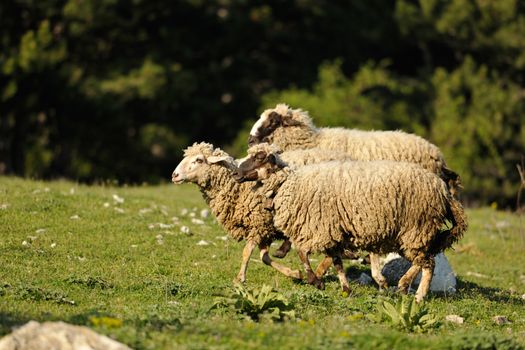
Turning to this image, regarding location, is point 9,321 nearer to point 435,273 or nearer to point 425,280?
point 425,280

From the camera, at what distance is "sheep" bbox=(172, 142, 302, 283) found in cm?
1365

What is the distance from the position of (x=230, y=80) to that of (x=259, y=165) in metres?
28.1

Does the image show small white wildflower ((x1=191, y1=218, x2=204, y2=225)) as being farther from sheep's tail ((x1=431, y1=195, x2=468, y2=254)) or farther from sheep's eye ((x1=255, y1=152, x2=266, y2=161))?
sheep's tail ((x1=431, y1=195, x2=468, y2=254))

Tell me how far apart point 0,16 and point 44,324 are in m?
28.2

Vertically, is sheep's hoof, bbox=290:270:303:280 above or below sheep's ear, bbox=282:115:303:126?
below

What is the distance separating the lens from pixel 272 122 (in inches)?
693

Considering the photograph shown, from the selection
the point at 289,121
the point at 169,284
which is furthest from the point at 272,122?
the point at 169,284

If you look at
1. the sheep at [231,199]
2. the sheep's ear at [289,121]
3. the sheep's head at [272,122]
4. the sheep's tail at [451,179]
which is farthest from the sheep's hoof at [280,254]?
the sheep's ear at [289,121]

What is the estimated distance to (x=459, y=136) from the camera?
3844 centimetres

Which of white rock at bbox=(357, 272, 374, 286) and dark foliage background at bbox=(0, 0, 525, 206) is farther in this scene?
dark foliage background at bbox=(0, 0, 525, 206)

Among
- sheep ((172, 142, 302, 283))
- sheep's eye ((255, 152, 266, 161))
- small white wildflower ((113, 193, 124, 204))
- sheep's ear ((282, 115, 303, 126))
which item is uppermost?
sheep's ear ((282, 115, 303, 126))

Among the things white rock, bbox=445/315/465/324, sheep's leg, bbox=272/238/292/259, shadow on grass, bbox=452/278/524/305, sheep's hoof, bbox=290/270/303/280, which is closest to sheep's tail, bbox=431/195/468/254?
shadow on grass, bbox=452/278/524/305

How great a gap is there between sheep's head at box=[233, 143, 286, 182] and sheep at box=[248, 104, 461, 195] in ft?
8.61

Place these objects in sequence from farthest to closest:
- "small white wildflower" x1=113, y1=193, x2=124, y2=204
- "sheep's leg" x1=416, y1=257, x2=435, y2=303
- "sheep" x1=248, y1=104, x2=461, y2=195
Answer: "small white wildflower" x1=113, y1=193, x2=124, y2=204, "sheep" x1=248, y1=104, x2=461, y2=195, "sheep's leg" x1=416, y1=257, x2=435, y2=303
